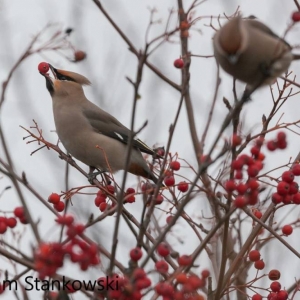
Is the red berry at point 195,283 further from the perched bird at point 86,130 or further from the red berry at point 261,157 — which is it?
the perched bird at point 86,130

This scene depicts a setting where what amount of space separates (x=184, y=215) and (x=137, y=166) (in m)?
1.68

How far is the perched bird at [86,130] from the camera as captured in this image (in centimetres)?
493

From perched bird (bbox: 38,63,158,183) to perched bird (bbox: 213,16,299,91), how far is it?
1.66 meters

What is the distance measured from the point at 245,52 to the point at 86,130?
226cm

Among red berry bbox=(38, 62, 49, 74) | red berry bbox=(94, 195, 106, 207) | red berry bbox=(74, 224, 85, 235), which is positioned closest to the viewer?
red berry bbox=(74, 224, 85, 235)

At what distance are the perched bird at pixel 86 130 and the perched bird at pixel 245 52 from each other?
166 centimetres

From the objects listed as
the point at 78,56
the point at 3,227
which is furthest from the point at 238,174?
the point at 78,56

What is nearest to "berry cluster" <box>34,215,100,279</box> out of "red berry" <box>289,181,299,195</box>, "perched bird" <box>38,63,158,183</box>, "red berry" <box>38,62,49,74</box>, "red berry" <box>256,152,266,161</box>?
"red berry" <box>256,152,266,161</box>

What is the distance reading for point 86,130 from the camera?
203 inches

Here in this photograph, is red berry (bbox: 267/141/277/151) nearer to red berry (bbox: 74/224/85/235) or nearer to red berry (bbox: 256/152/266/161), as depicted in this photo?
red berry (bbox: 256/152/266/161)

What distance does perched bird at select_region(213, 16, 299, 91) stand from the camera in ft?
10.0

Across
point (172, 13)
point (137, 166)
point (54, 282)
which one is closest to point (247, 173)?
point (54, 282)

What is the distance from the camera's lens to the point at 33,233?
6.81ft

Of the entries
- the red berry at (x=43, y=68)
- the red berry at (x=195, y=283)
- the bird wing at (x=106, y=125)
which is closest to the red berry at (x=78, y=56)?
the red berry at (x=43, y=68)
